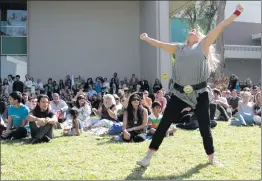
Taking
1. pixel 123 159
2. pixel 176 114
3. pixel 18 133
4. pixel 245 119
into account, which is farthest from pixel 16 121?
pixel 245 119

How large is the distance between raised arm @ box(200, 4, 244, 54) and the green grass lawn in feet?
4.75

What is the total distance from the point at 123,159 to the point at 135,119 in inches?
70.1

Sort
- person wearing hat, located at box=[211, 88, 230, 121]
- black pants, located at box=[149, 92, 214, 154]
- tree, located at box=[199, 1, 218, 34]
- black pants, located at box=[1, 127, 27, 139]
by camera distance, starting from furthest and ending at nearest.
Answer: tree, located at box=[199, 1, 218, 34]
person wearing hat, located at box=[211, 88, 230, 121]
black pants, located at box=[1, 127, 27, 139]
black pants, located at box=[149, 92, 214, 154]

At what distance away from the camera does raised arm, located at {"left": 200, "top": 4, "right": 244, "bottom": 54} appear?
13.9 ft

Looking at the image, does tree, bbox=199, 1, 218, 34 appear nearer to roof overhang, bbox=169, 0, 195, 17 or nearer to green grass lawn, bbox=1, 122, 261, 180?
roof overhang, bbox=169, 0, 195, 17

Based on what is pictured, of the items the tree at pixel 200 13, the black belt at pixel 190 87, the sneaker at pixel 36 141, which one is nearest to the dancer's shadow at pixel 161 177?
the black belt at pixel 190 87

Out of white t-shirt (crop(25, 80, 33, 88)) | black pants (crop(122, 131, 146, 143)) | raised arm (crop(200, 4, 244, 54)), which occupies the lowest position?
black pants (crop(122, 131, 146, 143))

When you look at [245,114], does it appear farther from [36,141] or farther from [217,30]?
[217,30]

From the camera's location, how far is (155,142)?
449cm

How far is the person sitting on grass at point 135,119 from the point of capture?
6.76 m

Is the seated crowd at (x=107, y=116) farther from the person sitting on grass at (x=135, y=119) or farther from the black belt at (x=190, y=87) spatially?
the black belt at (x=190, y=87)

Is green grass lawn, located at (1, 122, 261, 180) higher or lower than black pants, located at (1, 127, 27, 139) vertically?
lower

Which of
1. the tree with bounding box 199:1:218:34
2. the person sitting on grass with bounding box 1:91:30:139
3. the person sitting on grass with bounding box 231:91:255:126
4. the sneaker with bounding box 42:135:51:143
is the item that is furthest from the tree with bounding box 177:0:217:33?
the sneaker with bounding box 42:135:51:143

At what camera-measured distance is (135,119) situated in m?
6.86
